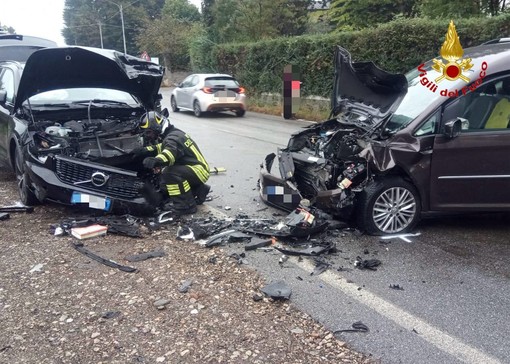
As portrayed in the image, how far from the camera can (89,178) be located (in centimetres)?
514

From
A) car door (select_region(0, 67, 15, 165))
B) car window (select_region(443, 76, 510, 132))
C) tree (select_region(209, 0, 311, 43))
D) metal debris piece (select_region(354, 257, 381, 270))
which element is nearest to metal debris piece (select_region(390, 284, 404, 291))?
metal debris piece (select_region(354, 257, 381, 270))

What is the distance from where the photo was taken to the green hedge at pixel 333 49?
12.2 meters

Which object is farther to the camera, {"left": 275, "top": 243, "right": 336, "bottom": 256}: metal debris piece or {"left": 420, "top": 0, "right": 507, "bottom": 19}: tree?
{"left": 420, "top": 0, "right": 507, "bottom": 19}: tree

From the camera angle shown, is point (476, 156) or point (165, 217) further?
point (165, 217)

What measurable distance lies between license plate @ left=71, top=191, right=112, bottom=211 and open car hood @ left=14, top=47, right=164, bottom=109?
6.02 feet

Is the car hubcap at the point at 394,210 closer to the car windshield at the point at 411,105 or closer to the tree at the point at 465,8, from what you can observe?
the car windshield at the point at 411,105

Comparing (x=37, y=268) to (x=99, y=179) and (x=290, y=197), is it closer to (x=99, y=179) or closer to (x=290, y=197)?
(x=99, y=179)

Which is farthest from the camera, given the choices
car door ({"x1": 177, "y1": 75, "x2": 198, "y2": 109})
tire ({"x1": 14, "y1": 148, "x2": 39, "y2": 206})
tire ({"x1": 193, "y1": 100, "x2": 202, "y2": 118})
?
car door ({"x1": 177, "y1": 75, "x2": 198, "y2": 109})

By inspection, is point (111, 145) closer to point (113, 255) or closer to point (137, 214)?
point (137, 214)

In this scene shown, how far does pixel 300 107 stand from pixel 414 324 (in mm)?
14527

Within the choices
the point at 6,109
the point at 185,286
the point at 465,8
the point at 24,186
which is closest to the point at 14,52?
the point at 6,109

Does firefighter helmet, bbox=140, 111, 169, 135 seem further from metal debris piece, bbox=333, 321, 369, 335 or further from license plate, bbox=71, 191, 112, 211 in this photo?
metal debris piece, bbox=333, 321, 369, 335

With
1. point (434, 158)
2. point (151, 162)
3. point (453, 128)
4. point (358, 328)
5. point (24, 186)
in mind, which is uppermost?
point (453, 128)

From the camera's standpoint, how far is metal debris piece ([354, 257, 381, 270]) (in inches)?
164
